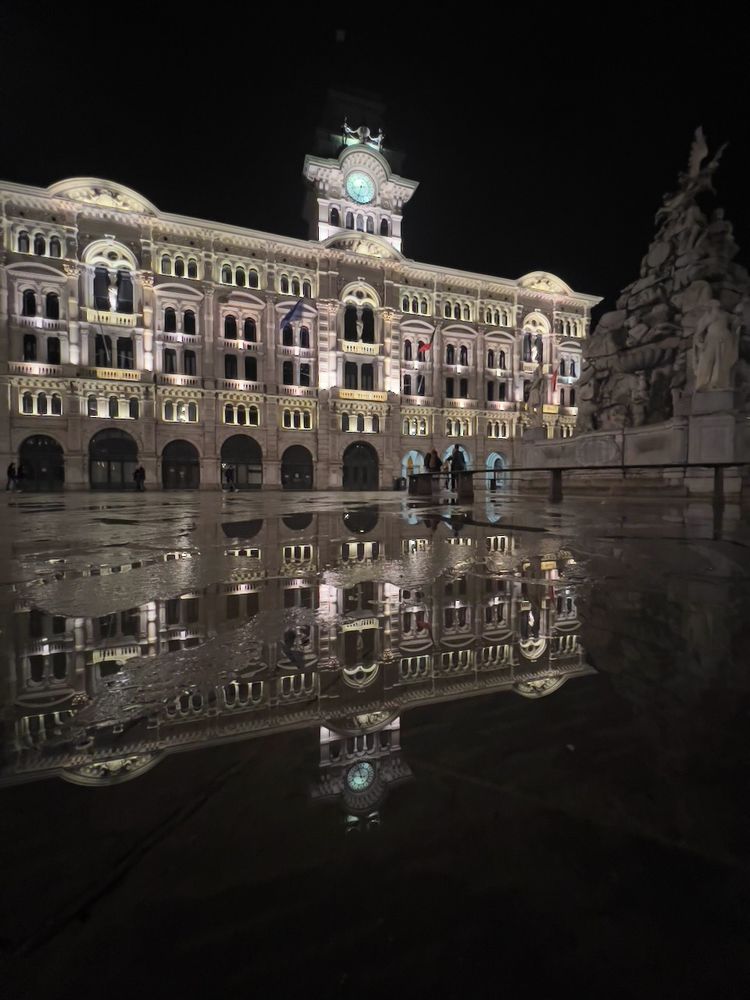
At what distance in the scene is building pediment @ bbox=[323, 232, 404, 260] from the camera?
3331 cm

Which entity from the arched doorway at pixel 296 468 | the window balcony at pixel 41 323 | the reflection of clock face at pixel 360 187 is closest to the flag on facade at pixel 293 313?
the arched doorway at pixel 296 468

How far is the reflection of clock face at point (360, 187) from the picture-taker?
3588cm

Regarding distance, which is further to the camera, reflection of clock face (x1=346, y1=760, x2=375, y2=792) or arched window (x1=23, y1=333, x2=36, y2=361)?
arched window (x1=23, y1=333, x2=36, y2=361)

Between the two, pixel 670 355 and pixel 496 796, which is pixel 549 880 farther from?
pixel 670 355

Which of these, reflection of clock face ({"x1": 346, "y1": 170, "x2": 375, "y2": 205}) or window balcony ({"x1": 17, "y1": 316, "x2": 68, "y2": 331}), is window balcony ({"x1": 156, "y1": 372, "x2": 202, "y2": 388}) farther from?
reflection of clock face ({"x1": 346, "y1": 170, "x2": 375, "y2": 205})

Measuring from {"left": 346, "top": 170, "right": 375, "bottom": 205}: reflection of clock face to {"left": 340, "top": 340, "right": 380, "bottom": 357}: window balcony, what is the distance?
1139 cm

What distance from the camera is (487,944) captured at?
0.57m

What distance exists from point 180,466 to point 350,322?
1565 centimetres

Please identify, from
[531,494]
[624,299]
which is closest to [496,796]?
[531,494]

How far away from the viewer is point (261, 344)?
106 feet

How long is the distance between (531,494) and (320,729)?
15626 millimetres

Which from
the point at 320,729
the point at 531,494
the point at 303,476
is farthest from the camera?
the point at 303,476

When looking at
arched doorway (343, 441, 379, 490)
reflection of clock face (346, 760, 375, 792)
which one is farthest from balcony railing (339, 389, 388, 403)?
reflection of clock face (346, 760, 375, 792)

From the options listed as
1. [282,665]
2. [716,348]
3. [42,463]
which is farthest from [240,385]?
[282,665]
